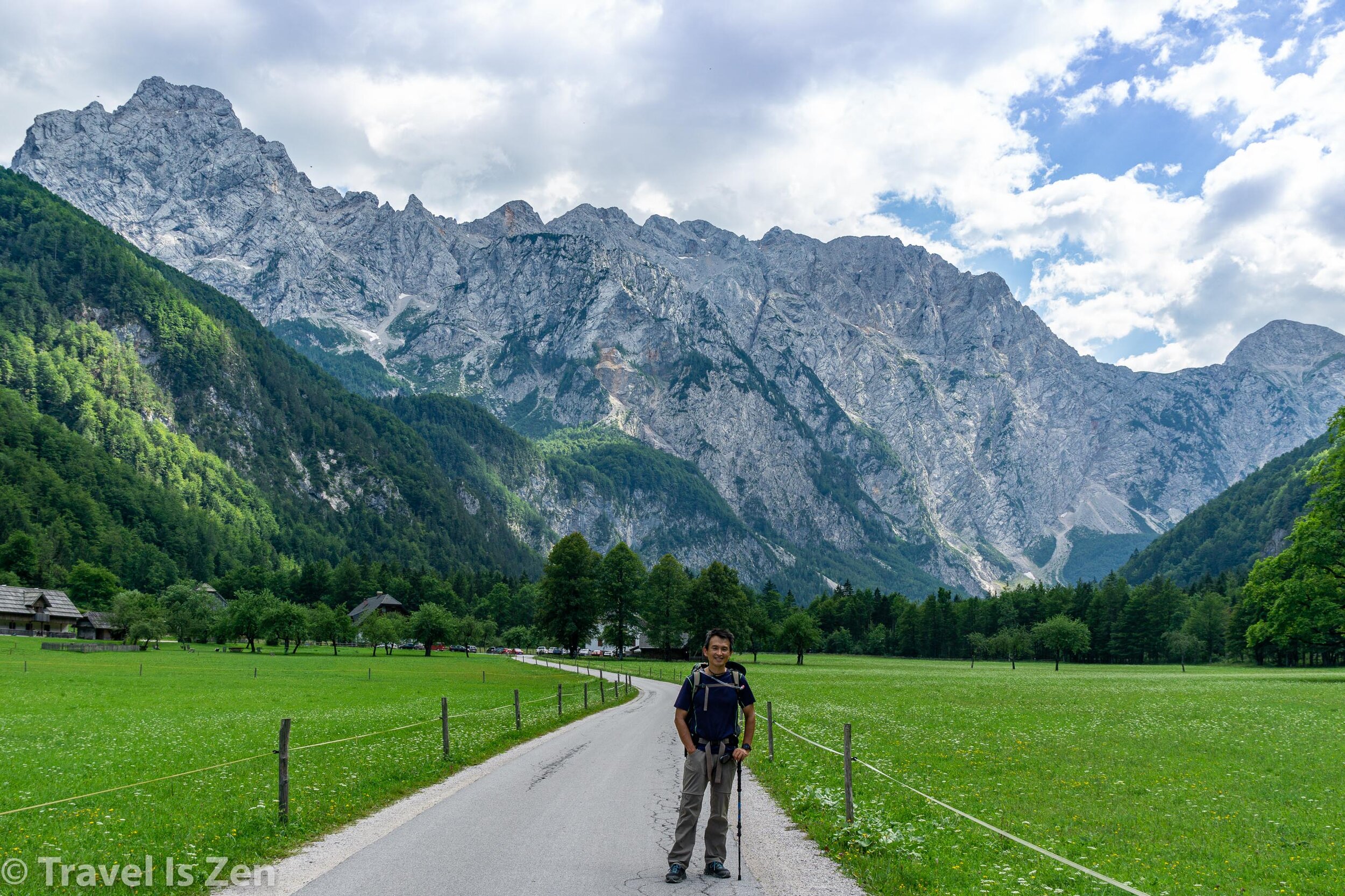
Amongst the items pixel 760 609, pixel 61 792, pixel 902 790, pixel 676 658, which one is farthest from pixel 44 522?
pixel 902 790

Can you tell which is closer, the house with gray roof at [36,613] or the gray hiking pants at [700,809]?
the gray hiking pants at [700,809]

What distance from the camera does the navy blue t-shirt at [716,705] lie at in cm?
1211

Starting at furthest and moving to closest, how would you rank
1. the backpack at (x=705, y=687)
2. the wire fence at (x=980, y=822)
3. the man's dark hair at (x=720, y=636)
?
the man's dark hair at (x=720, y=636)
the backpack at (x=705, y=687)
the wire fence at (x=980, y=822)

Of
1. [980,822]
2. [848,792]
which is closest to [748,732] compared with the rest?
[848,792]

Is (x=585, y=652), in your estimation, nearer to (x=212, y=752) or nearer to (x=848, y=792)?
(x=212, y=752)

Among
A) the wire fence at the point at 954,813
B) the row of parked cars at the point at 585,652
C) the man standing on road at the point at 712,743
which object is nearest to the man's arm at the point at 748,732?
the man standing on road at the point at 712,743

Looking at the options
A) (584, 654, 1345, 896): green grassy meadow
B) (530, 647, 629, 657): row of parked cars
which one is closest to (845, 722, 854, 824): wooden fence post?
(584, 654, 1345, 896): green grassy meadow

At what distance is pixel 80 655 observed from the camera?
93.8m

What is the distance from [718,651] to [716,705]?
0.75 meters

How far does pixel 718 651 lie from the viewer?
1235 centimetres

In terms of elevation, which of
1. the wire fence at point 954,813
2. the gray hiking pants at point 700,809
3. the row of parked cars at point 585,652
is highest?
the gray hiking pants at point 700,809

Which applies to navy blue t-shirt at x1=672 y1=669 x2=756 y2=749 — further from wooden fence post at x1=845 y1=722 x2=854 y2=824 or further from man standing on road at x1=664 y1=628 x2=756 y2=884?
wooden fence post at x1=845 y1=722 x2=854 y2=824

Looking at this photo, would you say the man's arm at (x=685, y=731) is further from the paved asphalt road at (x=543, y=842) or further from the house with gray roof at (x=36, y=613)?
the house with gray roof at (x=36, y=613)

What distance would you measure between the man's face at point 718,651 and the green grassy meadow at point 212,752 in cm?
739
